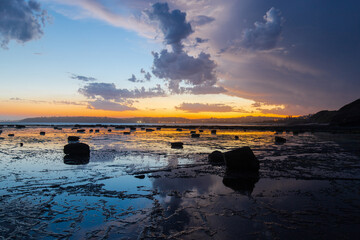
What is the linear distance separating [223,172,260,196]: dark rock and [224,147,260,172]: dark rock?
0.61 meters

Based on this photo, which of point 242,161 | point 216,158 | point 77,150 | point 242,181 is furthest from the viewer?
point 77,150

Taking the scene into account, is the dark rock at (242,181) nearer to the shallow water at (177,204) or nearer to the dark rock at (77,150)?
the shallow water at (177,204)

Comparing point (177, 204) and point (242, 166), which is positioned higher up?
point (242, 166)

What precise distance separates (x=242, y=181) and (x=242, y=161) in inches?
98.1

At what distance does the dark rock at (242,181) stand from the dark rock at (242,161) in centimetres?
61

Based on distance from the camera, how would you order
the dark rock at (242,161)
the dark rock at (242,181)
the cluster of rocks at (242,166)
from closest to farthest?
the dark rock at (242,181) → the cluster of rocks at (242,166) → the dark rock at (242,161)

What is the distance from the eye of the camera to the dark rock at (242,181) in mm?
9241

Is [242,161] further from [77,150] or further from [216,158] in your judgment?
[77,150]

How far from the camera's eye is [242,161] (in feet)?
42.3

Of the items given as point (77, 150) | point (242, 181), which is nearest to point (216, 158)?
point (242, 181)

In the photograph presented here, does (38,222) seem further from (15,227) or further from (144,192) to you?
(144,192)

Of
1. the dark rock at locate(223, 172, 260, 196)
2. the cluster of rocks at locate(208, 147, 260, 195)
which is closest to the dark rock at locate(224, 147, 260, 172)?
the cluster of rocks at locate(208, 147, 260, 195)

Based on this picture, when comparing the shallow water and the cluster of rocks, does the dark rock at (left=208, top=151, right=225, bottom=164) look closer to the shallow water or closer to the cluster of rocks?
the cluster of rocks

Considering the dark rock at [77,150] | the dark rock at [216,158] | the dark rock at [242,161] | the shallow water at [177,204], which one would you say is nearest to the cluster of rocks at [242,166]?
the dark rock at [242,161]
